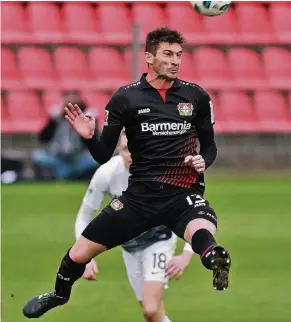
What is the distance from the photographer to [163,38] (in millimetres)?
7254

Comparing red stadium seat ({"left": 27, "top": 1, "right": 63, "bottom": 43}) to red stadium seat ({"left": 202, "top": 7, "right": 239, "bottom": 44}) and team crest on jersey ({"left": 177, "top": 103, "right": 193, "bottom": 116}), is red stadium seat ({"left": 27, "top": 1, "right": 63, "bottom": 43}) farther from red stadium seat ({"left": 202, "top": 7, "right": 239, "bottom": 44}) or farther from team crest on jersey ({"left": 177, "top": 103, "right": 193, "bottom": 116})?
team crest on jersey ({"left": 177, "top": 103, "right": 193, "bottom": 116})

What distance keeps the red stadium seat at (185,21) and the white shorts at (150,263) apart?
1136 cm

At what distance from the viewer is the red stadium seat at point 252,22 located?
19641 mm

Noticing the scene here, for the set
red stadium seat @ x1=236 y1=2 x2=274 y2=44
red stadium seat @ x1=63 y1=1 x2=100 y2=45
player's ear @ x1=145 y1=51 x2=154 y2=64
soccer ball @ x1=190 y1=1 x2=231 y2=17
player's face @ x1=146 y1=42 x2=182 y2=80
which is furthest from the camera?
red stadium seat @ x1=236 y1=2 x2=274 y2=44

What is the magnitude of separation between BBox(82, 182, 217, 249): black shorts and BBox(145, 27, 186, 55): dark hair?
919 millimetres

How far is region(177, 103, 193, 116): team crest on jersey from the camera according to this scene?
23.8 feet

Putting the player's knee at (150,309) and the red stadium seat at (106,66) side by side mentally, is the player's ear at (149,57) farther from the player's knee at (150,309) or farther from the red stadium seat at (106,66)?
the red stadium seat at (106,66)

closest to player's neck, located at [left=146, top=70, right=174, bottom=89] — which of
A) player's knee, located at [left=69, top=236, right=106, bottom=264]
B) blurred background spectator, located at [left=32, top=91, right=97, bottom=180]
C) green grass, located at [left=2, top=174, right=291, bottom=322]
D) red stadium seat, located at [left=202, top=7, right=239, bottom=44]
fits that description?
player's knee, located at [left=69, top=236, right=106, bottom=264]

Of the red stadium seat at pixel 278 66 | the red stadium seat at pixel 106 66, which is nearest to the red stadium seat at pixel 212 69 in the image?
the red stadium seat at pixel 278 66

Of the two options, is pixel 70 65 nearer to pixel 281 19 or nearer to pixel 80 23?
pixel 80 23

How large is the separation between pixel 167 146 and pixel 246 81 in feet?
41.0

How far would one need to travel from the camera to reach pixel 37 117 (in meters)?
18.3

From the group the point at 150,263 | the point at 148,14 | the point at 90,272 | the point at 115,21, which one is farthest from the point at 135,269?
the point at 115,21

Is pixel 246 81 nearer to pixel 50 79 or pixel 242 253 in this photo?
pixel 50 79
